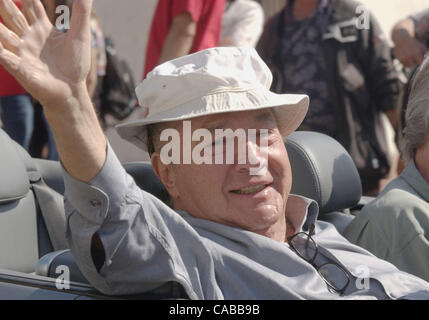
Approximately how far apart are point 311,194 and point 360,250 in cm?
34

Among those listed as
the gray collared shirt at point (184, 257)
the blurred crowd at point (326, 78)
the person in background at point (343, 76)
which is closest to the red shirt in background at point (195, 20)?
the blurred crowd at point (326, 78)

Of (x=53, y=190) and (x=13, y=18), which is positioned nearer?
(x=13, y=18)

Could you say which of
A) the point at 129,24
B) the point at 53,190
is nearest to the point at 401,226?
the point at 53,190

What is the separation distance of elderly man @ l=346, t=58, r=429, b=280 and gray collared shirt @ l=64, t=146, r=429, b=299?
0.48 ft

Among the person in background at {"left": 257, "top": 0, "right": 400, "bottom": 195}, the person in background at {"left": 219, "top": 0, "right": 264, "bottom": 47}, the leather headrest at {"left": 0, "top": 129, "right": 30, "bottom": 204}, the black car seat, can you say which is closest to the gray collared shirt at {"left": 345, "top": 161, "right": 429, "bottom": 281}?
the black car seat

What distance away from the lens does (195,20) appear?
13.5 feet

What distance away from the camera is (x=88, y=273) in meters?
2.03

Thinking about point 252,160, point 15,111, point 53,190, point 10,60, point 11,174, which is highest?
point 10,60

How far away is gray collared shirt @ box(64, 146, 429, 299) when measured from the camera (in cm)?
195

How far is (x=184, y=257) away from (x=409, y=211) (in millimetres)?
876

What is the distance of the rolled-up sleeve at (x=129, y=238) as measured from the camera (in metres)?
1.94

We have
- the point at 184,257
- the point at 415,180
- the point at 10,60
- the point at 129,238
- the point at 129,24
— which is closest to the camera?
the point at 10,60

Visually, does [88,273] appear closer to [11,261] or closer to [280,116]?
[11,261]

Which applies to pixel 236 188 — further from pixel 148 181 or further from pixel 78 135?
pixel 78 135
